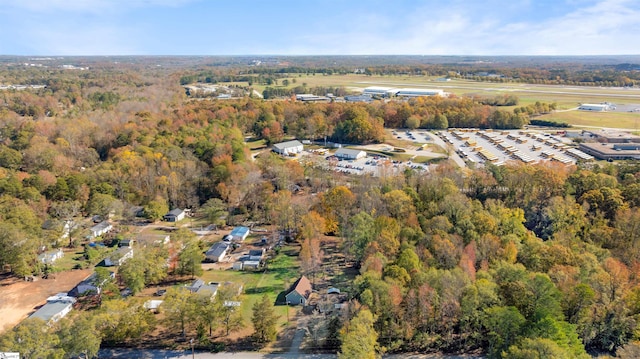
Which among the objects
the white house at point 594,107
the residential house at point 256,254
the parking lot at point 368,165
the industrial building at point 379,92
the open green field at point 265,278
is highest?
the industrial building at point 379,92

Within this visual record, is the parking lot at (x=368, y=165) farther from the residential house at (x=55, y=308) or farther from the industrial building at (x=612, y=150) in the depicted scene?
the residential house at (x=55, y=308)

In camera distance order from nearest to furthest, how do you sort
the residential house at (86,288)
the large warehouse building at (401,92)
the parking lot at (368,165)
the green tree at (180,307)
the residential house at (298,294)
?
the green tree at (180,307), the residential house at (298,294), the residential house at (86,288), the parking lot at (368,165), the large warehouse building at (401,92)

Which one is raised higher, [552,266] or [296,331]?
[552,266]

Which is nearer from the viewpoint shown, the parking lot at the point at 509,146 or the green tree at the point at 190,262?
the green tree at the point at 190,262

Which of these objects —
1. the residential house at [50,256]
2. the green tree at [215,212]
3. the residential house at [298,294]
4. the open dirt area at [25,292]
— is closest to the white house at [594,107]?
the green tree at [215,212]

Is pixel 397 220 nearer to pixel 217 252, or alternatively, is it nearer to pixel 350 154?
pixel 217 252

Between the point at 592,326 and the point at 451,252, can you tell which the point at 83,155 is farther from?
the point at 592,326

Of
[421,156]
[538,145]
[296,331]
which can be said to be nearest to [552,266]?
[296,331]

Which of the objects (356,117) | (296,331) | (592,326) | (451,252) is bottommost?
(296,331)
